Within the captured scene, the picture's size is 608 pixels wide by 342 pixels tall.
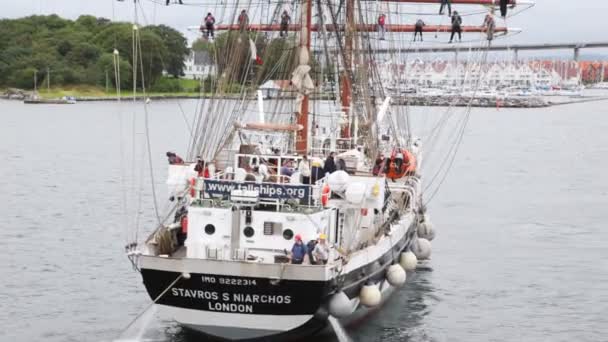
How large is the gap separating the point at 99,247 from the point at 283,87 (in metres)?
11.1

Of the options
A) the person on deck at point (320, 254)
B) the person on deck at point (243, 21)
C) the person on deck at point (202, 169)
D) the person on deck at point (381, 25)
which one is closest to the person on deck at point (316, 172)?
the person on deck at point (202, 169)

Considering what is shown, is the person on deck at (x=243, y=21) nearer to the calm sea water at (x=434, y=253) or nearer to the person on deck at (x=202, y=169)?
the calm sea water at (x=434, y=253)

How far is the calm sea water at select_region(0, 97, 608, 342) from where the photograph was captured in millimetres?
36719

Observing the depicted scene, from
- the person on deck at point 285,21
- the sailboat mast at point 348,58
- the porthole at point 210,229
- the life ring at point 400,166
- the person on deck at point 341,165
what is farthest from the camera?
the sailboat mast at point 348,58

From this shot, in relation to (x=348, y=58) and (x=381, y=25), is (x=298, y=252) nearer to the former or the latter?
(x=381, y=25)

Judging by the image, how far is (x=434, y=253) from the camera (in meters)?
50.2

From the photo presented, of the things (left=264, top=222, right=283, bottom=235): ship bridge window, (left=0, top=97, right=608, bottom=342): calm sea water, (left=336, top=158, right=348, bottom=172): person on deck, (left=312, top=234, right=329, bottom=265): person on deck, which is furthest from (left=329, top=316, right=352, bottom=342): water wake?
(left=336, top=158, right=348, bottom=172): person on deck

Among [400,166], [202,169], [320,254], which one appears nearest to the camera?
[320,254]

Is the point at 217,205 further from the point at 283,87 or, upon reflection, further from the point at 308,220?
the point at 283,87

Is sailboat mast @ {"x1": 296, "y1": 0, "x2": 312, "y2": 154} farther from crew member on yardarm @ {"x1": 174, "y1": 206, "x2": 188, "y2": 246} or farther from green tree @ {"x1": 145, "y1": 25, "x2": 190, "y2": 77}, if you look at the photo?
green tree @ {"x1": 145, "y1": 25, "x2": 190, "y2": 77}

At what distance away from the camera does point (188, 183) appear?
34156mm

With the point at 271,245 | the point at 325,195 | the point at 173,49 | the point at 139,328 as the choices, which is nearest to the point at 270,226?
the point at 271,245

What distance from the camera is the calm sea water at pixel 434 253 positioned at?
120 ft

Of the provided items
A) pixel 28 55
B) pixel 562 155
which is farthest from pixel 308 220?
pixel 28 55
